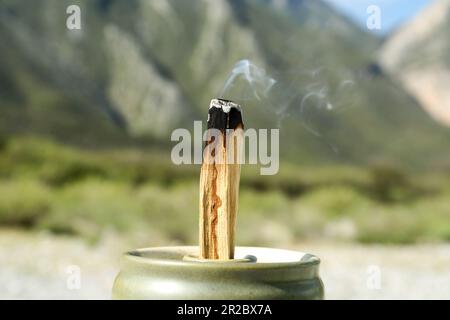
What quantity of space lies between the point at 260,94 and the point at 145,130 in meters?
11.9

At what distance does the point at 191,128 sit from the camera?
1541cm

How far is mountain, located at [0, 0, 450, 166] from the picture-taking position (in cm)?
1421

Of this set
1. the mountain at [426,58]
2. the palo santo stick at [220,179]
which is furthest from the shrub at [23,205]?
the mountain at [426,58]

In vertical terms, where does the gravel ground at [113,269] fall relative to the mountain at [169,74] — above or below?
below

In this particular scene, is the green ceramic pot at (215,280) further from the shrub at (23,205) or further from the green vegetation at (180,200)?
the shrub at (23,205)

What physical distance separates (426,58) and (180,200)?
9.86 meters

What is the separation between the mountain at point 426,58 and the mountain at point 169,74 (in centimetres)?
73

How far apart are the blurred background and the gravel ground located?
0.03m

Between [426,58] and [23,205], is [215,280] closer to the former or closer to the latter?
[23,205]

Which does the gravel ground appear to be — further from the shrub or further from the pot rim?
the pot rim

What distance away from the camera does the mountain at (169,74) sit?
14.2m

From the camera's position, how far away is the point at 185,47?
17.0 meters

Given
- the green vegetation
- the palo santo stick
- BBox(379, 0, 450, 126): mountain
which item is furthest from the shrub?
BBox(379, 0, 450, 126): mountain
